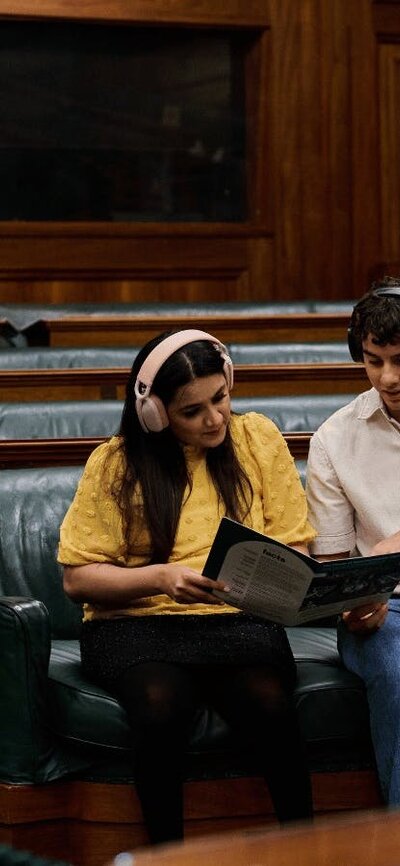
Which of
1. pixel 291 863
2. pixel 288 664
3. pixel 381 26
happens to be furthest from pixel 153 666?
pixel 381 26

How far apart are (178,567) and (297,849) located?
1073 millimetres

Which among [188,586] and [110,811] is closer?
[188,586]

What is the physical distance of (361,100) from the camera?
5.58 metres

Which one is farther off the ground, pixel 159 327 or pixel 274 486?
pixel 274 486

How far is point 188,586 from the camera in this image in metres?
1.82

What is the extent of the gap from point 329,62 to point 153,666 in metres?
4.17

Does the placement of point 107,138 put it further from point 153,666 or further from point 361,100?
point 153,666

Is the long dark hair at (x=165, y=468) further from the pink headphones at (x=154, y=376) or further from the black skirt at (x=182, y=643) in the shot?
the black skirt at (x=182, y=643)

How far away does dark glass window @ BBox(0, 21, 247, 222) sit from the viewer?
5.33m

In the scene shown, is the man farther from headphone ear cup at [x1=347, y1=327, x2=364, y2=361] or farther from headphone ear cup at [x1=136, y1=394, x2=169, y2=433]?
headphone ear cup at [x1=136, y1=394, x2=169, y2=433]

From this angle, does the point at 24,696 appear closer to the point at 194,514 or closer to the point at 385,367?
the point at 194,514

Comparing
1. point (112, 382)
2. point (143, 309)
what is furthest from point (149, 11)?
point (112, 382)

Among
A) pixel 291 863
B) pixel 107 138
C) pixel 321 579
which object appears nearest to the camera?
pixel 291 863

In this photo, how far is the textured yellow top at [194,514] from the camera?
2.00 meters
